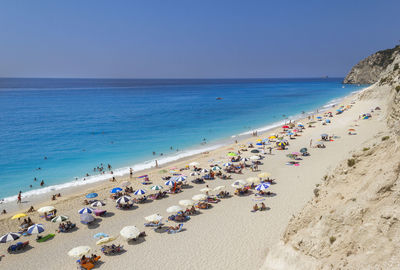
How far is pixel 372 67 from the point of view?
446 feet

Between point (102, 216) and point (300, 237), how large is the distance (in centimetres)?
1432

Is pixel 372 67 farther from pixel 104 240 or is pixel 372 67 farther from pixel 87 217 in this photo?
pixel 104 240

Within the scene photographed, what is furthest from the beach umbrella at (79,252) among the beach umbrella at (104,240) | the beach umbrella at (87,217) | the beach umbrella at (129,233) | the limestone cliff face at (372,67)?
the limestone cliff face at (372,67)

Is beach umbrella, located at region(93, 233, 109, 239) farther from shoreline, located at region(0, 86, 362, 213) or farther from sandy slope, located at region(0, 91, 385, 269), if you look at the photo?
shoreline, located at region(0, 86, 362, 213)

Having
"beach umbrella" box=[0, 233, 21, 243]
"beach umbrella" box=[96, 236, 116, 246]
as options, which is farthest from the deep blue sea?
"beach umbrella" box=[96, 236, 116, 246]

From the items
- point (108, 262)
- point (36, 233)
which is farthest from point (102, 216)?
point (108, 262)

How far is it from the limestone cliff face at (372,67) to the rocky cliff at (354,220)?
139m

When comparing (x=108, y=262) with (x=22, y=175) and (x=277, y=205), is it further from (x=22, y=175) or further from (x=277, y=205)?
(x=22, y=175)

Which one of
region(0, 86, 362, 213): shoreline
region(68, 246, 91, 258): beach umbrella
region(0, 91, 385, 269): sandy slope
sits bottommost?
region(0, 91, 385, 269): sandy slope

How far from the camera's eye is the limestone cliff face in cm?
12776

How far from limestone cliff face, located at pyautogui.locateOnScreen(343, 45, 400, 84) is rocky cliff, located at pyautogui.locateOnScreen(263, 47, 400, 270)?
139 m

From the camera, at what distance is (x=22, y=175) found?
95.7 ft

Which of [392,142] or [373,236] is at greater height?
[392,142]

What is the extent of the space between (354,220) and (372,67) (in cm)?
15943
